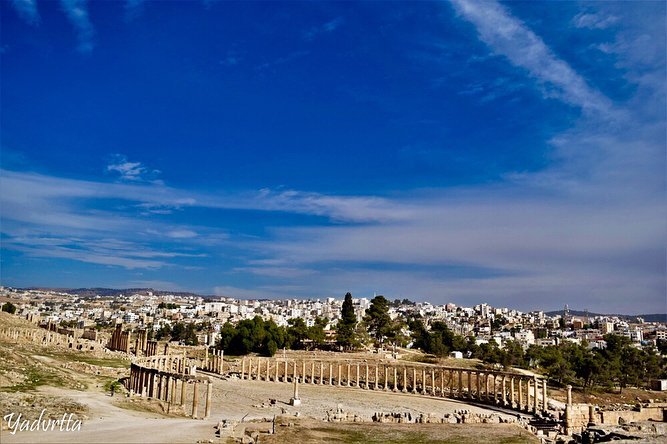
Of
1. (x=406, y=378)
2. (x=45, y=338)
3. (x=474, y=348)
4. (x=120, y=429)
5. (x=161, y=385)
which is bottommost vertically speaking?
(x=406, y=378)

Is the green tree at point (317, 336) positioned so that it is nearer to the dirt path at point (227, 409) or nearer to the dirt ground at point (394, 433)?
the dirt path at point (227, 409)

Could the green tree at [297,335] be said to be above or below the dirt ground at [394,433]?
above

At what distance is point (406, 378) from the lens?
55.2m

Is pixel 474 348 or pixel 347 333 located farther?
pixel 474 348

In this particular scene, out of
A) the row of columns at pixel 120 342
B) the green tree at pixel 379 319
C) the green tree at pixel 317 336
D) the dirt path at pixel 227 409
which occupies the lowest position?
the dirt path at pixel 227 409

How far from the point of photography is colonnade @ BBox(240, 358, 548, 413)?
158ft

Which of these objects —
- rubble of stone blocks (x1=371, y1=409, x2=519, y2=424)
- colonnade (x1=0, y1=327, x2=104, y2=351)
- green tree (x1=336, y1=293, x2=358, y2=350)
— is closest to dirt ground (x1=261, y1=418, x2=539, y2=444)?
rubble of stone blocks (x1=371, y1=409, x2=519, y2=424)

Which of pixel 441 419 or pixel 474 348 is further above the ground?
pixel 474 348

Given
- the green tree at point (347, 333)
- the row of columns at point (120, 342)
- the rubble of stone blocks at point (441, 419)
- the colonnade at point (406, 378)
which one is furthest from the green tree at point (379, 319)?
the rubble of stone blocks at point (441, 419)

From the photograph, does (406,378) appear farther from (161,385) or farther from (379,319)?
(161,385)

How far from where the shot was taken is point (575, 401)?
2014 inches

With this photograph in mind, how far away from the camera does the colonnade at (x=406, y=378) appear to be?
158 ft

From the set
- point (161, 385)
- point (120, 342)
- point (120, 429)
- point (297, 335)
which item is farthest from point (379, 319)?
point (120, 429)

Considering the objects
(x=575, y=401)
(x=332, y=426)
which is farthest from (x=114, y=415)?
(x=575, y=401)
